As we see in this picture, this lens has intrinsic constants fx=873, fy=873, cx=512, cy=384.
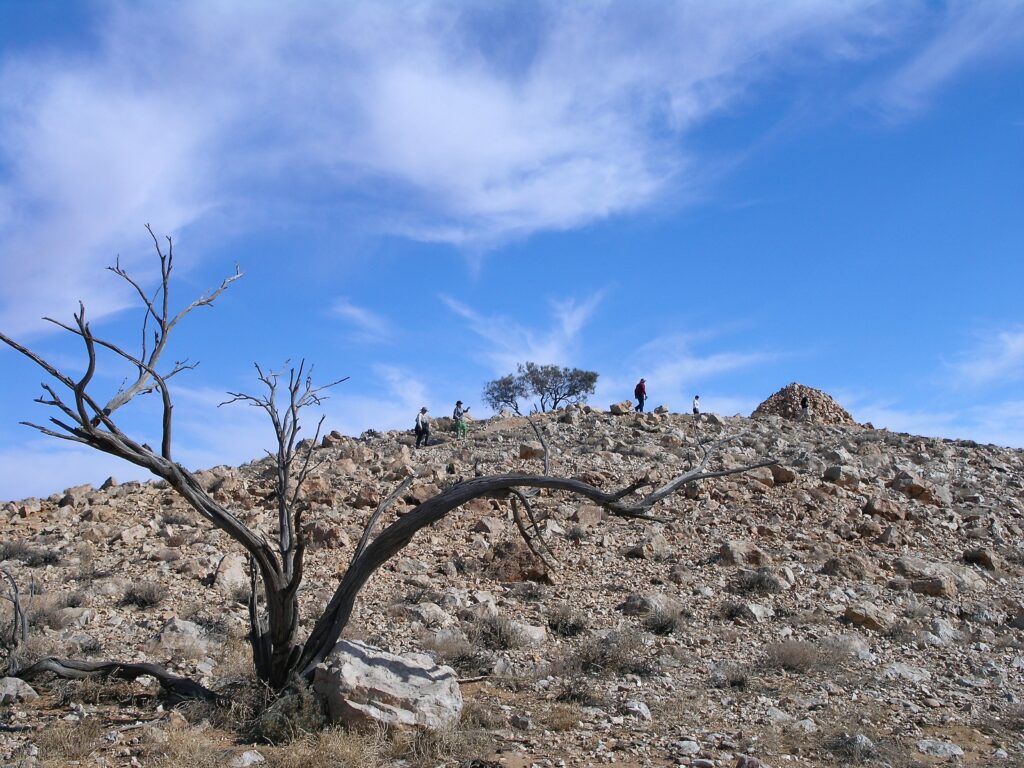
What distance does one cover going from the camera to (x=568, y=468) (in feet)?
59.7

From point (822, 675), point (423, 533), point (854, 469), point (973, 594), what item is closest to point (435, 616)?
point (423, 533)

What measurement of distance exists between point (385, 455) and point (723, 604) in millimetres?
10710

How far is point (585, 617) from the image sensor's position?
422 inches

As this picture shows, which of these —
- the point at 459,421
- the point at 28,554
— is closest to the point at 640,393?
the point at 459,421

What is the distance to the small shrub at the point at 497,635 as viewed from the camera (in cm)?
969

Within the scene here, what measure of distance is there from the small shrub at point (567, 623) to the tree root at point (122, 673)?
4317mm

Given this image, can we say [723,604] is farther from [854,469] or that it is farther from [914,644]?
[854,469]

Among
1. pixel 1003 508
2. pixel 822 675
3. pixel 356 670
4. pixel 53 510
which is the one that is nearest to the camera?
pixel 356 670

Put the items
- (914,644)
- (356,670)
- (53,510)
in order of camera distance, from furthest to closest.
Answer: (53,510)
(914,644)
(356,670)

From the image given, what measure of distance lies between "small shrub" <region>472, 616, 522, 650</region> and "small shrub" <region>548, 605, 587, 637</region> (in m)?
0.65

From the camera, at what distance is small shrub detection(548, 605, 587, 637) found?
33.8 ft

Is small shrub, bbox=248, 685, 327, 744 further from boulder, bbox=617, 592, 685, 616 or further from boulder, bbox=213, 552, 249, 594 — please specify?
boulder, bbox=617, 592, 685, 616

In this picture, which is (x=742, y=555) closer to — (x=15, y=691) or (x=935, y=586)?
(x=935, y=586)

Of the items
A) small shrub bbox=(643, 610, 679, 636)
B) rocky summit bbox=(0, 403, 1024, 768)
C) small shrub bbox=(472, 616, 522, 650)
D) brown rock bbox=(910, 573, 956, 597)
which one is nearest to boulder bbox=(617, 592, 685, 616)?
rocky summit bbox=(0, 403, 1024, 768)
